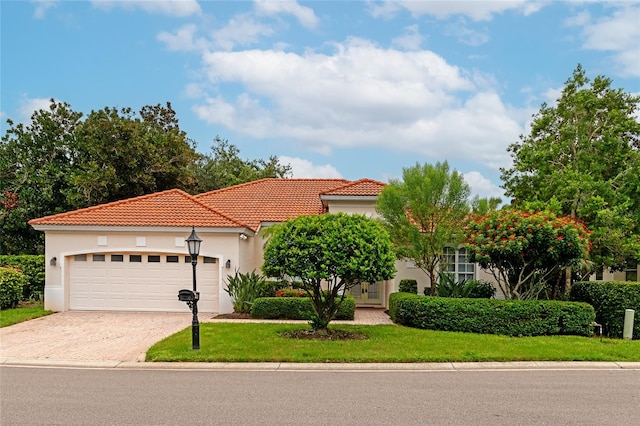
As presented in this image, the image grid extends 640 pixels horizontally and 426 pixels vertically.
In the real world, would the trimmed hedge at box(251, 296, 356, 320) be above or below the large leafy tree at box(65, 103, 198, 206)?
below

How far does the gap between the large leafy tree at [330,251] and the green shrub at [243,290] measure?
14.7ft

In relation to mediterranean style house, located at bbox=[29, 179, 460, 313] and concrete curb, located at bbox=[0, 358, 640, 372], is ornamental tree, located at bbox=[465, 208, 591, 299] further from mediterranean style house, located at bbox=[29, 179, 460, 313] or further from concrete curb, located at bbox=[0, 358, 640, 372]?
mediterranean style house, located at bbox=[29, 179, 460, 313]

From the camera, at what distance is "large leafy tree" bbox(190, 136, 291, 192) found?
1446 inches

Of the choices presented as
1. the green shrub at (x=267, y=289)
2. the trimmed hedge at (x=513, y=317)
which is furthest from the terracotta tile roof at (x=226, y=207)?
the trimmed hedge at (x=513, y=317)

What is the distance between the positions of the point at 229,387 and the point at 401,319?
25.4 feet

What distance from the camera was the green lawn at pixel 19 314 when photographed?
49.3 feet

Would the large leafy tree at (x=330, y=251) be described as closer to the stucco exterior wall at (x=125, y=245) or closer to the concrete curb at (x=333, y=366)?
the concrete curb at (x=333, y=366)

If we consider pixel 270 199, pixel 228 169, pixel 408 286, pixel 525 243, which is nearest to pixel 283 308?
pixel 408 286

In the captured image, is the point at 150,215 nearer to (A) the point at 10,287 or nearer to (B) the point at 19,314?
Answer: (B) the point at 19,314

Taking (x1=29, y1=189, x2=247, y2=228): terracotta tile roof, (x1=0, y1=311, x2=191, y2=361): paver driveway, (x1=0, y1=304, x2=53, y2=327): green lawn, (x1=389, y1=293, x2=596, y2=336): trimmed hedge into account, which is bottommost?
(x1=0, y1=311, x2=191, y2=361): paver driveway

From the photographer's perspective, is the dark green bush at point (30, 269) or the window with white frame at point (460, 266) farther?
the window with white frame at point (460, 266)

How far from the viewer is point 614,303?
1413 centimetres

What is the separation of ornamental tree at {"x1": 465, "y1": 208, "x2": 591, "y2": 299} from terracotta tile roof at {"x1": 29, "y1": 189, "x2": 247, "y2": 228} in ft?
25.8

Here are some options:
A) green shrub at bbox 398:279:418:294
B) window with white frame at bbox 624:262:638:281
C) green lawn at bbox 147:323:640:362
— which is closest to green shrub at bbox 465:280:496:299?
green shrub at bbox 398:279:418:294
